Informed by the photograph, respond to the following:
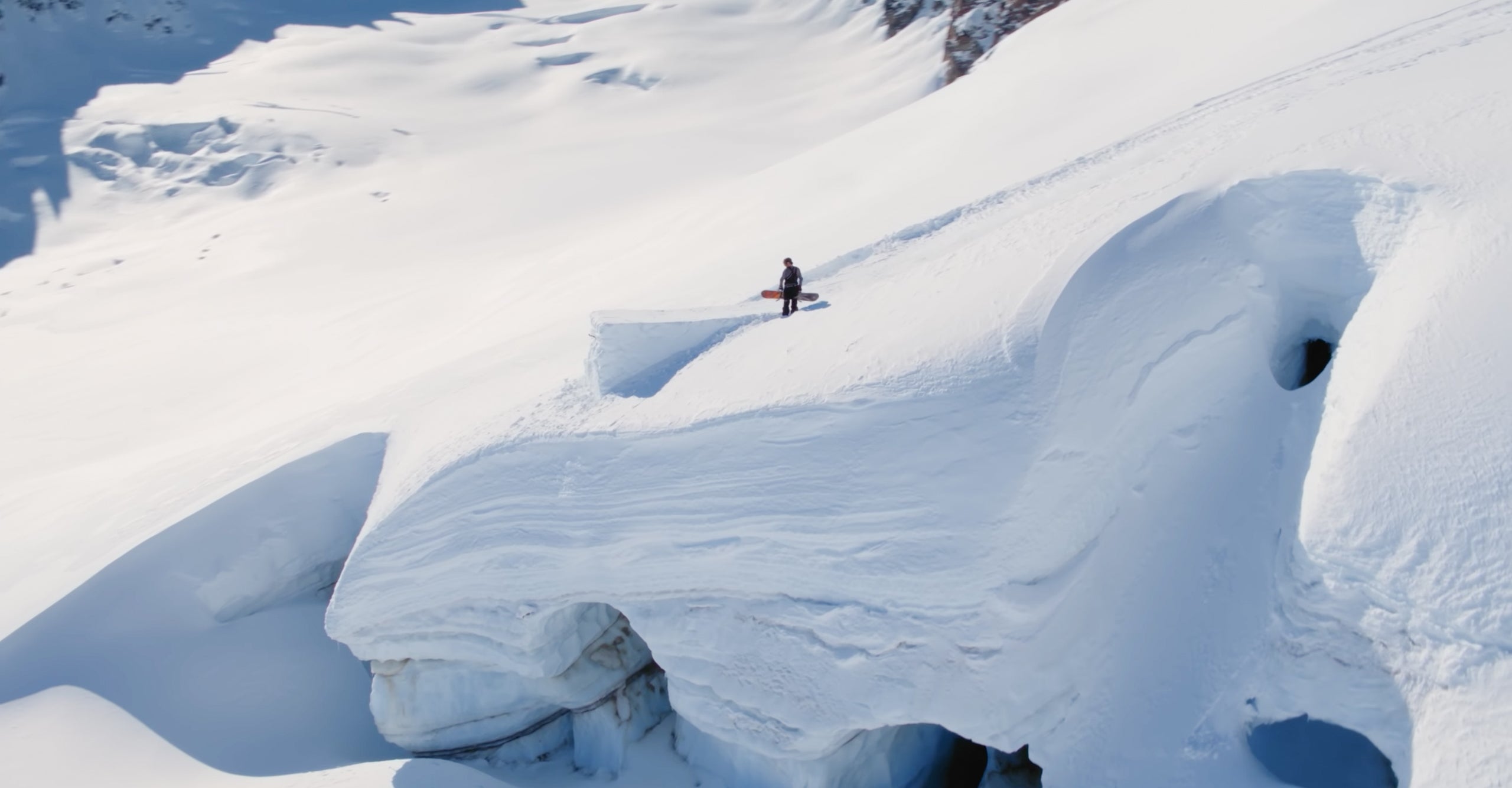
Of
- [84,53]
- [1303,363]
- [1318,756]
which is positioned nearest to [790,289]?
[1303,363]

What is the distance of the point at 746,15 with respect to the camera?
125 feet

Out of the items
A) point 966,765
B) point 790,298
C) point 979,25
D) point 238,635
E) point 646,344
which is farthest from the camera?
point 979,25

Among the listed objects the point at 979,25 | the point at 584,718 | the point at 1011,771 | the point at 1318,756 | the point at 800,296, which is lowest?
the point at 584,718

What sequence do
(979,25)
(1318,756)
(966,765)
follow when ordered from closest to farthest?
1. (1318,756)
2. (966,765)
3. (979,25)

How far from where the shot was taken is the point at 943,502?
5.81 meters

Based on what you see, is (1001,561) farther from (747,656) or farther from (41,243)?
(41,243)

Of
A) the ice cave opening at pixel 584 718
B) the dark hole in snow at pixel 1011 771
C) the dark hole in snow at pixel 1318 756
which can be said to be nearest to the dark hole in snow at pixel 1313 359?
the dark hole in snow at pixel 1318 756

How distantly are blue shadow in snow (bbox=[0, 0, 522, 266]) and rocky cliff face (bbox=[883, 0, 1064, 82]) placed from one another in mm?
23801

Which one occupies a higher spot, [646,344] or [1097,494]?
[646,344]

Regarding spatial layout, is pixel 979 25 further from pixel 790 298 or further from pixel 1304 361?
pixel 1304 361

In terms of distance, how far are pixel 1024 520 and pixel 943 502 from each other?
0.47 meters

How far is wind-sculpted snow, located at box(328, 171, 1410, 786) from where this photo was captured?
5.64 meters

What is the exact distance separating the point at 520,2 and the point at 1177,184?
4107cm

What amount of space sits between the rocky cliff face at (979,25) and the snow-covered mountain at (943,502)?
11.2m
